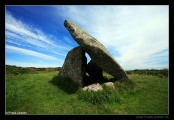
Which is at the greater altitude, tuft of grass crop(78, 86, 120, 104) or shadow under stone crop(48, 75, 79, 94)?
shadow under stone crop(48, 75, 79, 94)

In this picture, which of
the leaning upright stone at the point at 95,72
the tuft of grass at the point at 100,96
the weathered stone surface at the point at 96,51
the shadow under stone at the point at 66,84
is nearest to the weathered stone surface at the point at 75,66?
the shadow under stone at the point at 66,84

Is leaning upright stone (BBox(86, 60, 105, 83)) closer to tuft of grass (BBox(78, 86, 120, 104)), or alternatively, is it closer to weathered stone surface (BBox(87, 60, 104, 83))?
weathered stone surface (BBox(87, 60, 104, 83))

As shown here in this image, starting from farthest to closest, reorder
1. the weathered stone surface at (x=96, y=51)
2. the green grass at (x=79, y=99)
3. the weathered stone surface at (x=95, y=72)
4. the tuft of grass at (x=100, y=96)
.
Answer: the weathered stone surface at (x=95, y=72) < the weathered stone surface at (x=96, y=51) < the tuft of grass at (x=100, y=96) < the green grass at (x=79, y=99)

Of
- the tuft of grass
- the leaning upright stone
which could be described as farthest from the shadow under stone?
the leaning upright stone

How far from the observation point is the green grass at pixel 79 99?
368 inches

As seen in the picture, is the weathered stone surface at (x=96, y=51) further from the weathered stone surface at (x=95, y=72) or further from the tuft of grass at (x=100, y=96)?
A: the weathered stone surface at (x=95, y=72)

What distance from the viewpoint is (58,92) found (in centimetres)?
1152

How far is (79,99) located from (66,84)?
2.37 metres

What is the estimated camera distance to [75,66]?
12.9 meters

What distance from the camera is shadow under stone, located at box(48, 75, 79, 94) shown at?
11.6m

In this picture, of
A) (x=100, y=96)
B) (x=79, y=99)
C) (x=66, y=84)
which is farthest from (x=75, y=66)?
(x=100, y=96)

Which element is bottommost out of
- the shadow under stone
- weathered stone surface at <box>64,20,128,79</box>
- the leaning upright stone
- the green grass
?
the green grass

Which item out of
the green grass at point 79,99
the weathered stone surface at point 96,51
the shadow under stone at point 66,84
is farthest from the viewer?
the shadow under stone at point 66,84
